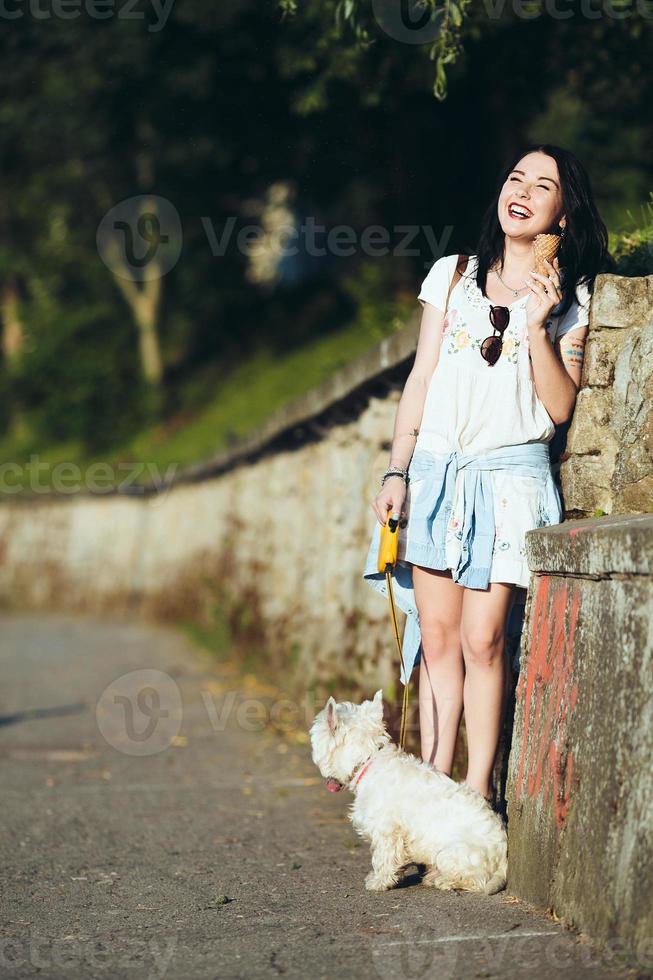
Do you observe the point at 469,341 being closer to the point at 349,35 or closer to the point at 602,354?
the point at 602,354

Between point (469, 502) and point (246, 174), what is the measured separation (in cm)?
1882

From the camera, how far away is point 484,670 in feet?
13.4

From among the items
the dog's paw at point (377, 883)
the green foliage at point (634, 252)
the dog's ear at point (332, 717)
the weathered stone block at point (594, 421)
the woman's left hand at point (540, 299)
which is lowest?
the dog's paw at point (377, 883)

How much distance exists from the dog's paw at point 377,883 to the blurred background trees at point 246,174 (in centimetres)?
253

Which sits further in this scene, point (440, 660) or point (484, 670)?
point (440, 660)

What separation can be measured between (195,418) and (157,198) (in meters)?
4.37

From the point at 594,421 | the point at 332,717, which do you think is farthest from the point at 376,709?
the point at 594,421

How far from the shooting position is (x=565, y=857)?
11.3 feet

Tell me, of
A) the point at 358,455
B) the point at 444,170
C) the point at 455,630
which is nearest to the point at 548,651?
the point at 455,630

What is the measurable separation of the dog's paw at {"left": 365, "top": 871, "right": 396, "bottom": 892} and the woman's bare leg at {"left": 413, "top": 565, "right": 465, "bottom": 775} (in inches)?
16.4

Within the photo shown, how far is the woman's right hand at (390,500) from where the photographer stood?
13.3ft

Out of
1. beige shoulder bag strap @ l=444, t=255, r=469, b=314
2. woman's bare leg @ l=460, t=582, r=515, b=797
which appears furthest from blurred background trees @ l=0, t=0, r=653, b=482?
woman's bare leg @ l=460, t=582, r=515, b=797

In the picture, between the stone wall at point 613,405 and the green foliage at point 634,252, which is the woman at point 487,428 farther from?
the green foliage at point 634,252

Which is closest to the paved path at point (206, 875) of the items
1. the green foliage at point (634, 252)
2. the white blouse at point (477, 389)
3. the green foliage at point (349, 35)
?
the white blouse at point (477, 389)
